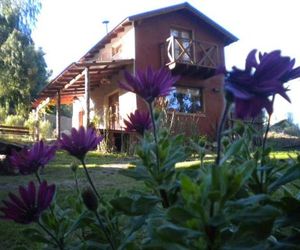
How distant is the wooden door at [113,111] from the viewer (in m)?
19.2

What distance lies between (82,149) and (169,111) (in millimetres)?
16781

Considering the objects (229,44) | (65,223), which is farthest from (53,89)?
(65,223)

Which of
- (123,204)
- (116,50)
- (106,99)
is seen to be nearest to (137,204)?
(123,204)

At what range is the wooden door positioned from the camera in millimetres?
19234

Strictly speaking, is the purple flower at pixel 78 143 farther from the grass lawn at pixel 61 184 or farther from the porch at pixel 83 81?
the porch at pixel 83 81

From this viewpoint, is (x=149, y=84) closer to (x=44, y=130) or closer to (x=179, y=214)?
(x=179, y=214)

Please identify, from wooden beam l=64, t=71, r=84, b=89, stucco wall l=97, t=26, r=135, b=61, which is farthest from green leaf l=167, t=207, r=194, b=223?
stucco wall l=97, t=26, r=135, b=61

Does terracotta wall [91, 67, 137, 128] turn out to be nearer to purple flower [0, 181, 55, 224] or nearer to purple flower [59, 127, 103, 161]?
purple flower [59, 127, 103, 161]

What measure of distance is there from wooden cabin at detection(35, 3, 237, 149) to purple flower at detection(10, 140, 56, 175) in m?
15.5

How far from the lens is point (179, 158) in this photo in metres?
1.29

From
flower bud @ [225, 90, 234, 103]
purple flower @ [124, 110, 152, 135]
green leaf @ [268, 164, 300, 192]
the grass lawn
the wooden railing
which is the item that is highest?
the wooden railing

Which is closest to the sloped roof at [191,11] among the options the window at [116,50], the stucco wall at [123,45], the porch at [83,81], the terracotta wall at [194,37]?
the terracotta wall at [194,37]

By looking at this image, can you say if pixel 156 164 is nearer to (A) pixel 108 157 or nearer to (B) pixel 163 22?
(A) pixel 108 157

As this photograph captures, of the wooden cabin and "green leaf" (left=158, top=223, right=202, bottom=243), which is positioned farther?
the wooden cabin
